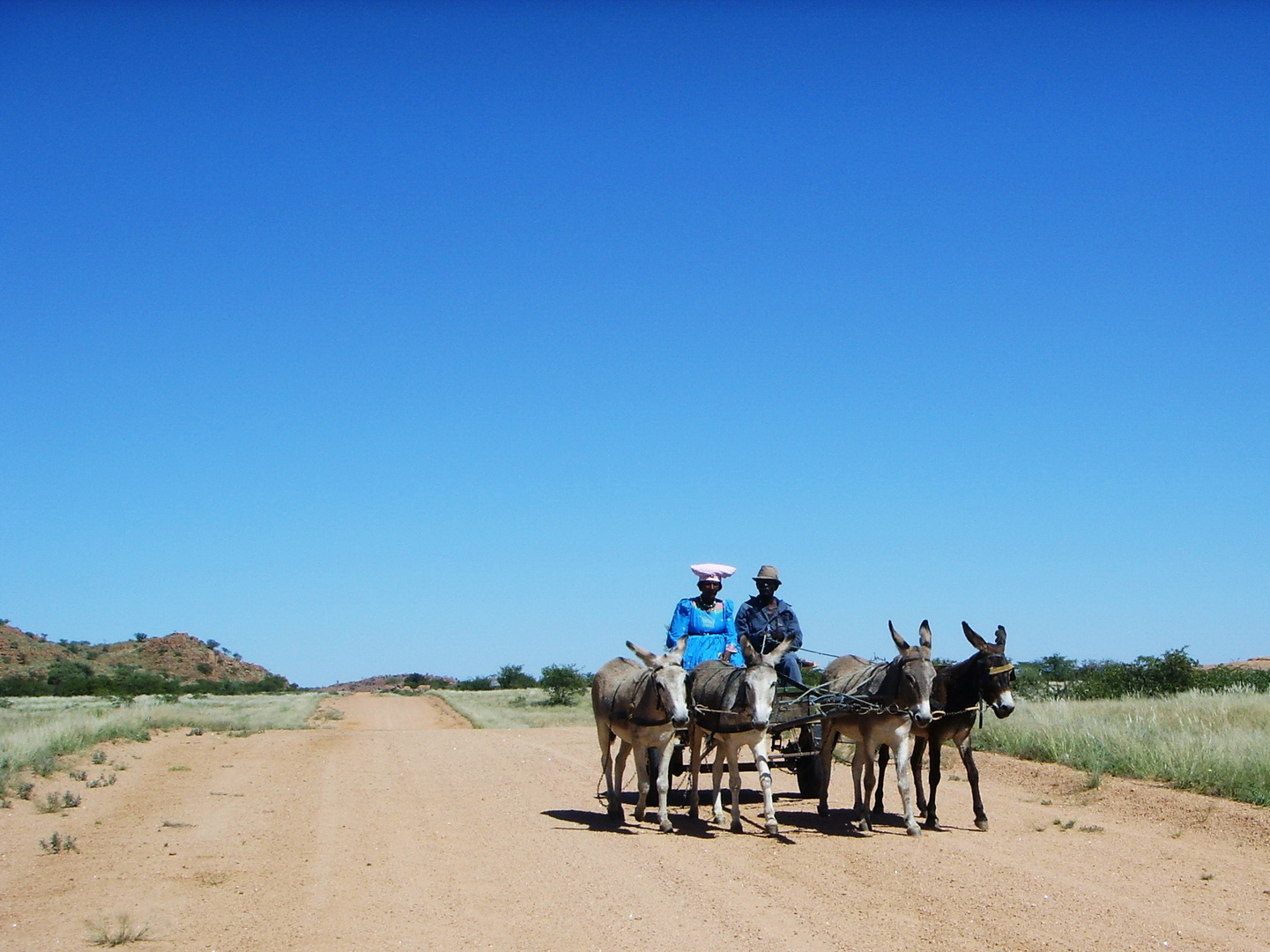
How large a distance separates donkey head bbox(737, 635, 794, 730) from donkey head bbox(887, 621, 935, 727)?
4.83 feet

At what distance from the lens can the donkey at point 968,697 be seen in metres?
12.3

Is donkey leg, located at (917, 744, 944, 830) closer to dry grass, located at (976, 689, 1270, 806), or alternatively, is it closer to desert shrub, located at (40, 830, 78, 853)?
dry grass, located at (976, 689, 1270, 806)

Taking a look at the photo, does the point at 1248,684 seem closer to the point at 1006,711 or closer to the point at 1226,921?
the point at 1006,711

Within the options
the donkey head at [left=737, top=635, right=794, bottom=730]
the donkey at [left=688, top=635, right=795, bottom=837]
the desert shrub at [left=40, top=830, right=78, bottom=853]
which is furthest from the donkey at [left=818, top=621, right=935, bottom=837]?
the desert shrub at [left=40, top=830, right=78, bottom=853]

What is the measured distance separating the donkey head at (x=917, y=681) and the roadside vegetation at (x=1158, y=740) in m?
5.06

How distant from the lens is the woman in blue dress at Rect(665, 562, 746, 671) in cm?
1413

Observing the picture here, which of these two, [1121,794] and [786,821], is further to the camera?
[1121,794]

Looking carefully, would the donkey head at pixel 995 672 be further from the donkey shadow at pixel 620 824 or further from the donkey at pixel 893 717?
the donkey shadow at pixel 620 824

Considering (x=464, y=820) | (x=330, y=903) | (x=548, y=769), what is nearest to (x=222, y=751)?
(x=548, y=769)

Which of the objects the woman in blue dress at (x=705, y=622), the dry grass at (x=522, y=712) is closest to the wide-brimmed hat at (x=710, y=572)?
the woman in blue dress at (x=705, y=622)

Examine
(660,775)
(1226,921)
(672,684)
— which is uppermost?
(672,684)

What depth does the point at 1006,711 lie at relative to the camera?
38.9 feet

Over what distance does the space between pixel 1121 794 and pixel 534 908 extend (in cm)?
982

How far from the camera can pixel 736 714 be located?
474 inches
